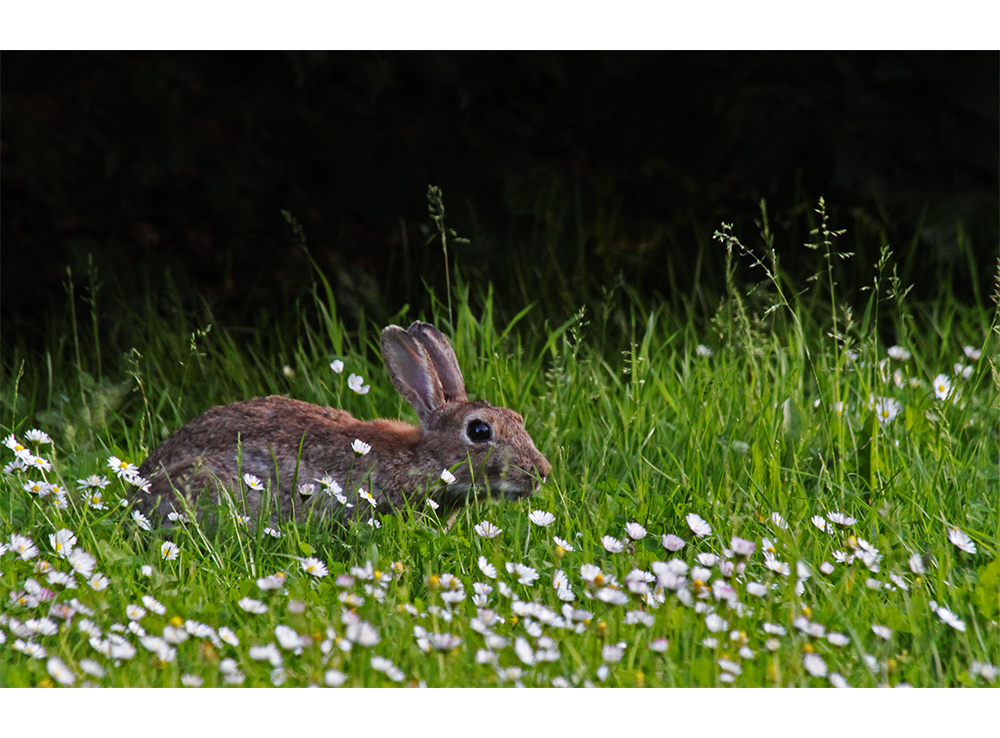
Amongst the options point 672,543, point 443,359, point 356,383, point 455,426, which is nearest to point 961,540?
point 672,543

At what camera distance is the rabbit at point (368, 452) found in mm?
4164

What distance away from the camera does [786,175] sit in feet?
20.3

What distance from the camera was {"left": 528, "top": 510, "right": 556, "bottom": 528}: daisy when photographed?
3.76 m

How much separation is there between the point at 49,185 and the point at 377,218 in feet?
6.04

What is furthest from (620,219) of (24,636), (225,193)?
(24,636)

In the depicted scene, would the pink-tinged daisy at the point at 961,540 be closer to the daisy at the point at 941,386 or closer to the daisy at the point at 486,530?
the daisy at the point at 941,386

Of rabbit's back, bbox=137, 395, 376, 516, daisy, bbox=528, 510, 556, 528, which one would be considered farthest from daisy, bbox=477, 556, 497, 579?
rabbit's back, bbox=137, 395, 376, 516

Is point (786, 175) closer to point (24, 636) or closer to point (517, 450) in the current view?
point (517, 450)

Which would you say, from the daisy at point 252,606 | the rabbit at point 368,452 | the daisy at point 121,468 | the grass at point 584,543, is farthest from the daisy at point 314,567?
the daisy at point 121,468

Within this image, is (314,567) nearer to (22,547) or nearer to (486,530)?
(486,530)

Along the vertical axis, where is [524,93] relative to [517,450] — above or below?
above

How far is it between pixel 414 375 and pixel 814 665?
6.83 feet

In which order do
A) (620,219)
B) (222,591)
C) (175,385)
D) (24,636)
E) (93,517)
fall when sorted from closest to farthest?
(24,636), (222,591), (93,517), (175,385), (620,219)

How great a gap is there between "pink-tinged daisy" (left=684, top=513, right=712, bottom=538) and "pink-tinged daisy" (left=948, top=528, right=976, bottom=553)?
756 mm
